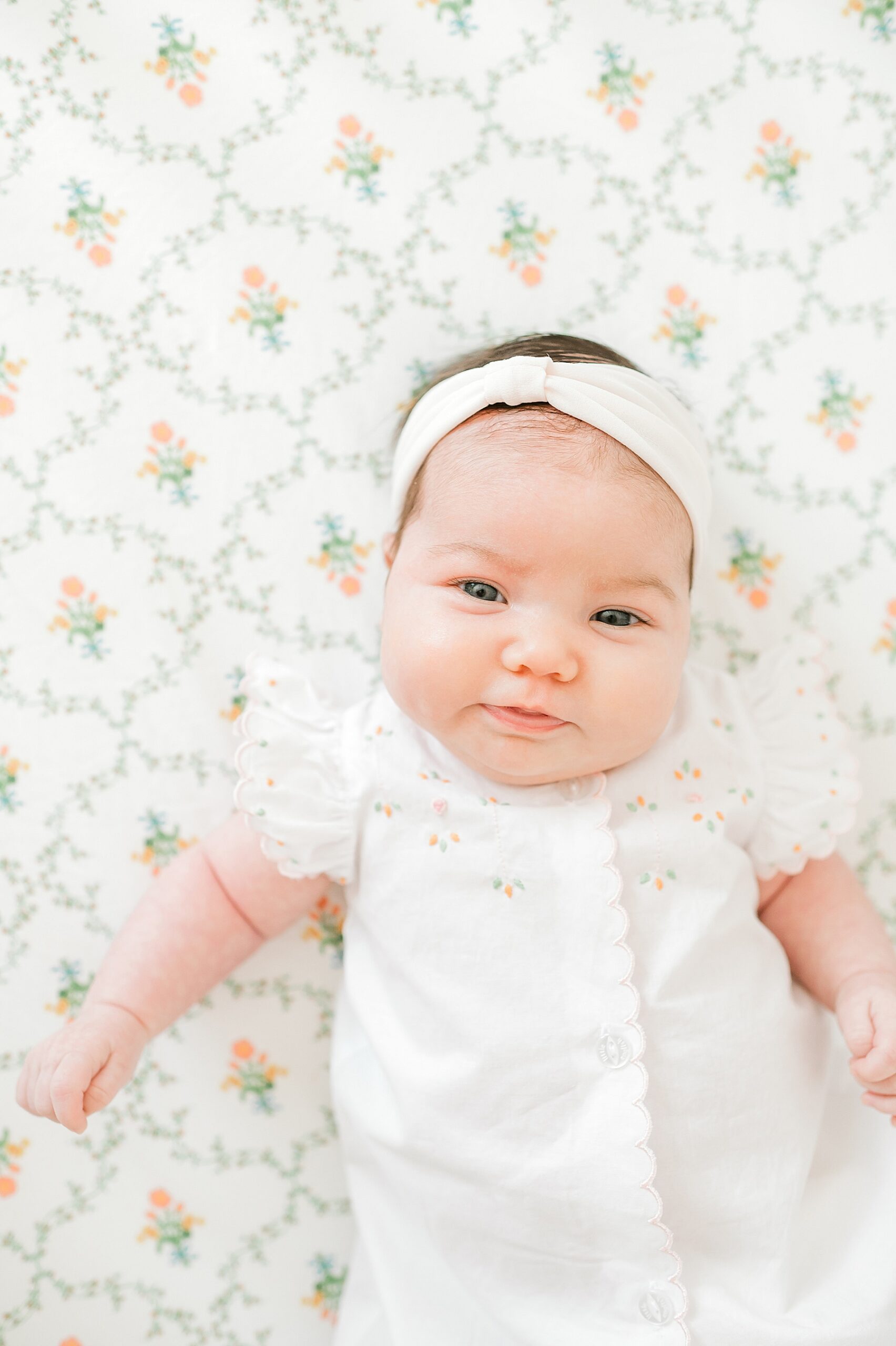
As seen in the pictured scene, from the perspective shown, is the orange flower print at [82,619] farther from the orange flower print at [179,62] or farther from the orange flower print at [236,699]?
the orange flower print at [179,62]

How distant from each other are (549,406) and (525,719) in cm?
34

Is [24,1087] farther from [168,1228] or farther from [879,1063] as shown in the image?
[879,1063]

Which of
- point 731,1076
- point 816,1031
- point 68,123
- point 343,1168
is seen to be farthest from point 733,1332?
point 68,123

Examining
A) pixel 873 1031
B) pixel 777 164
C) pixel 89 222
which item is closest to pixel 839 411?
pixel 777 164

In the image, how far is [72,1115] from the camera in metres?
1.13

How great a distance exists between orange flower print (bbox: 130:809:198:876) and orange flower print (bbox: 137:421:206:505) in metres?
0.42

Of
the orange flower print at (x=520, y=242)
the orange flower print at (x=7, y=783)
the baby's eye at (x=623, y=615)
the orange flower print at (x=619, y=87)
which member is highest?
the orange flower print at (x=619, y=87)

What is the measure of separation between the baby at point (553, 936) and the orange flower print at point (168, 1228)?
0.73ft

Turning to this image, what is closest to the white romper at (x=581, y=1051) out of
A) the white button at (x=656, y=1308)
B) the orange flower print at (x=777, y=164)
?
the white button at (x=656, y=1308)

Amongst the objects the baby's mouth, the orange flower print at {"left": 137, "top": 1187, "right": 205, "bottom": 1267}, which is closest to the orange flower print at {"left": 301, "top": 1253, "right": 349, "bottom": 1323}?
the orange flower print at {"left": 137, "top": 1187, "right": 205, "bottom": 1267}

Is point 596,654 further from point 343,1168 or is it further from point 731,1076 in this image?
point 343,1168

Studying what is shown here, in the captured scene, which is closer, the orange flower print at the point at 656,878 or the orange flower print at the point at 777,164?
the orange flower print at the point at 656,878

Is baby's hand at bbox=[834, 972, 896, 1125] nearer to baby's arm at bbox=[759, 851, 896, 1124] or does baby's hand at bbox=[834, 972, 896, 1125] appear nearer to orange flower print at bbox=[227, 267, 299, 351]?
baby's arm at bbox=[759, 851, 896, 1124]

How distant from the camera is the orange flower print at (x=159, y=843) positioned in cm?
137
